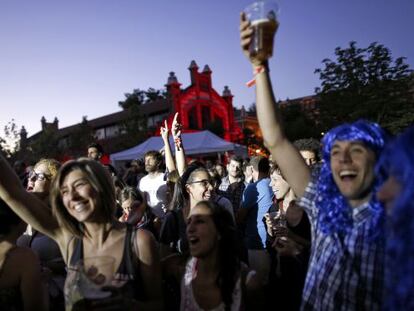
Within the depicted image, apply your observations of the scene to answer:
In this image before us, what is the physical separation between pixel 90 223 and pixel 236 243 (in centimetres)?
89

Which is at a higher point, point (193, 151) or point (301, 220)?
point (193, 151)

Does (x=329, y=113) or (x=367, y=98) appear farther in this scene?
(x=329, y=113)

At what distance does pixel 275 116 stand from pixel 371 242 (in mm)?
798

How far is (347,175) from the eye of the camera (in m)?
1.59

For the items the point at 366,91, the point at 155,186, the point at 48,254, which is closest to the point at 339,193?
the point at 48,254

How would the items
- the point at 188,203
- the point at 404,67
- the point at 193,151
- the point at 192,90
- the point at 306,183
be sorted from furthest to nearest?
the point at 192,90 < the point at 404,67 < the point at 193,151 < the point at 188,203 < the point at 306,183

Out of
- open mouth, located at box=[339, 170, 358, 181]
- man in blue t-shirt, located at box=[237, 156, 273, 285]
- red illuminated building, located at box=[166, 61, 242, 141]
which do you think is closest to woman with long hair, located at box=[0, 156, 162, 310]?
open mouth, located at box=[339, 170, 358, 181]

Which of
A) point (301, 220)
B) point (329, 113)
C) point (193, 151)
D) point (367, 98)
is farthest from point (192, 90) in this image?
point (301, 220)

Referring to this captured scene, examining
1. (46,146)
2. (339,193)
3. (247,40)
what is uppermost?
(46,146)

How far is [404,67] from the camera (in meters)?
20.3

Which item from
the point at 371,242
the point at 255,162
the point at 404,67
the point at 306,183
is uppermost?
the point at 404,67

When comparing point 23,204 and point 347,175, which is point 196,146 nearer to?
point 23,204

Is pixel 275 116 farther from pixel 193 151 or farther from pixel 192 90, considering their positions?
pixel 192 90

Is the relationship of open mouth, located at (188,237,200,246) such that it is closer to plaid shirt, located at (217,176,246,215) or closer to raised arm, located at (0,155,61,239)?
raised arm, located at (0,155,61,239)
